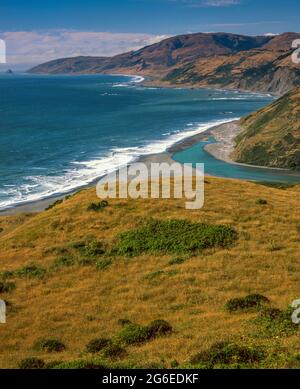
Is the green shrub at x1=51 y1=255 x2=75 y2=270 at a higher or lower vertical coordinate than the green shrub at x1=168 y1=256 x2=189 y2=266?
lower

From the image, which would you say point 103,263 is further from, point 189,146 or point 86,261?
point 189,146

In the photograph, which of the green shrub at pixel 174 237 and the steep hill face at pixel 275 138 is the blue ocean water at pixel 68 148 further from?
the green shrub at pixel 174 237

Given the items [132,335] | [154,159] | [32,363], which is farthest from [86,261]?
[154,159]

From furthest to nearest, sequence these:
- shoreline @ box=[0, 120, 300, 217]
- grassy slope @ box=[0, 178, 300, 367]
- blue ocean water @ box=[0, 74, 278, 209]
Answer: blue ocean water @ box=[0, 74, 278, 209], shoreline @ box=[0, 120, 300, 217], grassy slope @ box=[0, 178, 300, 367]

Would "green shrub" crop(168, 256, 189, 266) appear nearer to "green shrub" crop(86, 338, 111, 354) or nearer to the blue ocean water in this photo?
"green shrub" crop(86, 338, 111, 354)

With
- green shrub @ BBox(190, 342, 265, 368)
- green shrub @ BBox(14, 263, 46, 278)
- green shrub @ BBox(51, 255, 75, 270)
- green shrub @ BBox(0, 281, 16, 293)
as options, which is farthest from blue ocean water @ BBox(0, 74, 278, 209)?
green shrub @ BBox(190, 342, 265, 368)

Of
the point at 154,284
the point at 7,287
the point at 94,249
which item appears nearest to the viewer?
the point at 154,284

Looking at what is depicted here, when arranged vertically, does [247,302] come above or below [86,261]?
above
